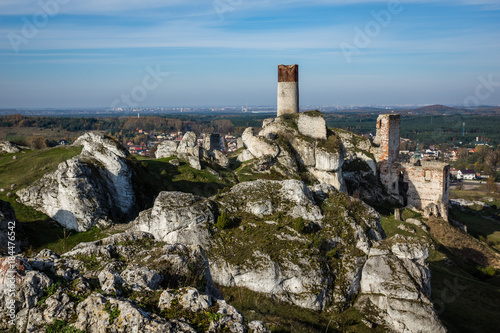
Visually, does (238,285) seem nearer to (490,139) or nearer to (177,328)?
(177,328)

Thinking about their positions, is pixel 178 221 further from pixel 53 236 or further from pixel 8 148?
pixel 8 148

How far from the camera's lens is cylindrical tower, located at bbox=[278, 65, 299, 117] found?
3950 cm

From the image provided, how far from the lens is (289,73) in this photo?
39500 millimetres

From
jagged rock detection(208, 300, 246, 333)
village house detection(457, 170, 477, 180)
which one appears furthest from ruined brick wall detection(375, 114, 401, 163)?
village house detection(457, 170, 477, 180)

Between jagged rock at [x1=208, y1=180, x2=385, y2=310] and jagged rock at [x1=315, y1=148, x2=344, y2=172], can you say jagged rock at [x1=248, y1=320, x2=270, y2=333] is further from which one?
jagged rock at [x1=315, y1=148, x2=344, y2=172]

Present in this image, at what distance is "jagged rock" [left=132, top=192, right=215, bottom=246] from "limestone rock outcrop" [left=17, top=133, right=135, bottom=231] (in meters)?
4.36

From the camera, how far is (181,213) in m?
15.1

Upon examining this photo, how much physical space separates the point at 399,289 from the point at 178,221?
8148 mm

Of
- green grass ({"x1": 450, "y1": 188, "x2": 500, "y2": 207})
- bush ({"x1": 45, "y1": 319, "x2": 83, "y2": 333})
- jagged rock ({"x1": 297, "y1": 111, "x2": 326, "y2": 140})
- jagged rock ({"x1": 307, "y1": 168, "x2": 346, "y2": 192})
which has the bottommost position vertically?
green grass ({"x1": 450, "y1": 188, "x2": 500, "y2": 207})

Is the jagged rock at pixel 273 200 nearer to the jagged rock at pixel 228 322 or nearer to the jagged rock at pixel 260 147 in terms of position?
the jagged rock at pixel 228 322

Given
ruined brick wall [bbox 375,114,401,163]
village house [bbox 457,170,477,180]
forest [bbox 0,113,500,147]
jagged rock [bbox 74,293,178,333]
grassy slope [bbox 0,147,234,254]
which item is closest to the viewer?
jagged rock [bbox 74,293,178,333]

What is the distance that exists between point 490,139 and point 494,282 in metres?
147

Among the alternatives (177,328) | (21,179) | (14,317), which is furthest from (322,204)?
(21,179)

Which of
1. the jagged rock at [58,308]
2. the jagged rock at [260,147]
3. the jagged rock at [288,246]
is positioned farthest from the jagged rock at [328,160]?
the jagged rock at [58,308]
